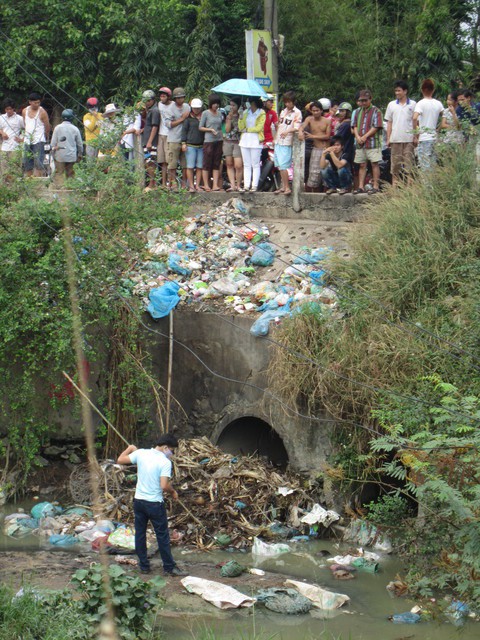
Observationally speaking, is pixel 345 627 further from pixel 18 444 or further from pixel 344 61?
pixel 344 61

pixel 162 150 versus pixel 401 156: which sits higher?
pixel 162 150

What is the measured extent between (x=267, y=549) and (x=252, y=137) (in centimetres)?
666

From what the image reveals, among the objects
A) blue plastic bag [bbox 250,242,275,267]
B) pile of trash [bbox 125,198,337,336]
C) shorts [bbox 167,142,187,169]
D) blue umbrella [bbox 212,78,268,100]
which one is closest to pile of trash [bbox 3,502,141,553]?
pile of trash [bbox 125,198,337,336]

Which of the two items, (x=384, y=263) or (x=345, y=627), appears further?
(x=384, y=263)

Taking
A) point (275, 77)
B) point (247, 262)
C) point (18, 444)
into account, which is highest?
point (275, 77)

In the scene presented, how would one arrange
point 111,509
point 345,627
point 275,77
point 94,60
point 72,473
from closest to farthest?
point 345,627
point 111,509
point 72,473
point 275,77
point 94,60

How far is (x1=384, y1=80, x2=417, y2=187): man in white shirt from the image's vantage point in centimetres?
1387

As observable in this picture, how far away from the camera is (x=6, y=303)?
12164 millimetres

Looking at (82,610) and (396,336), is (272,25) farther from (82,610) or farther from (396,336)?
(82,610)

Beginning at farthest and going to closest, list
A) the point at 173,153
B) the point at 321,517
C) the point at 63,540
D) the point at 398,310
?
1. the point at 173,153
2. the point at 398,310
3. the point at 321,517
4. the point at 63,540

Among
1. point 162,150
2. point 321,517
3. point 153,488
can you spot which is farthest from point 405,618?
point 162,150

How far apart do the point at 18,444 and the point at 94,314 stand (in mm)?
1909

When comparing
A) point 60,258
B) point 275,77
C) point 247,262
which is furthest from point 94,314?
point 275,77

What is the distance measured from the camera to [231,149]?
15711mm
